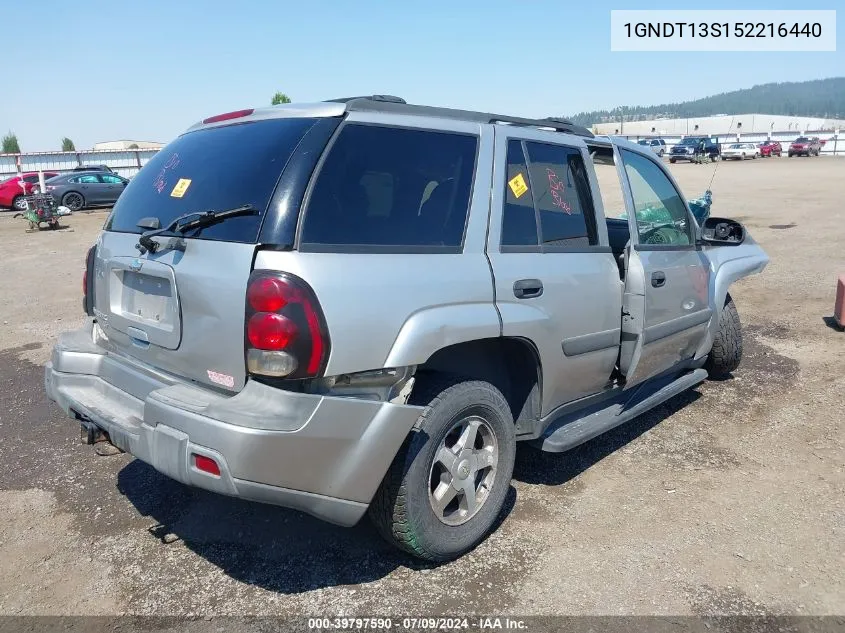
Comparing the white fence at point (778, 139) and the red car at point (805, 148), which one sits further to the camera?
the white fence at point (778, 139)

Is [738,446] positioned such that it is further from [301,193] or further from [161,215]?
[161,215]

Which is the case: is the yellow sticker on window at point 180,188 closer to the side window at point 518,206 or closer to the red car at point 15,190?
the side window at point 518,206

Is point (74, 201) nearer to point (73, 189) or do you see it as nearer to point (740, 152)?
point (73, 189)

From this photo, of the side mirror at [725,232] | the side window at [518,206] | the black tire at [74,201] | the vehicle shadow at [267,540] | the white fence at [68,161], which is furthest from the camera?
the white fence at [68,161]

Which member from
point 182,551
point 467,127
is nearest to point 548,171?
point 467,127

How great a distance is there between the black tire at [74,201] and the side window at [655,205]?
22.6 meters

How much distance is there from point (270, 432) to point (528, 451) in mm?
2353

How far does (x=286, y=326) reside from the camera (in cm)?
246

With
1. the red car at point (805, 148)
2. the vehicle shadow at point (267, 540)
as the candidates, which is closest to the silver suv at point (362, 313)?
the vehicle shadow at point (267, 540)

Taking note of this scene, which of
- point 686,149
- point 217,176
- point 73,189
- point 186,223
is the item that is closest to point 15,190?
point 73,189

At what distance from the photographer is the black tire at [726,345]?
5387 mm

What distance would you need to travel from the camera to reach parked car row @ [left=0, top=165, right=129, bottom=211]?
22797mm

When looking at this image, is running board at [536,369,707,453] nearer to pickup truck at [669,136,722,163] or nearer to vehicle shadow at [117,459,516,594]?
vehicle shadow at [117,459,516,594]

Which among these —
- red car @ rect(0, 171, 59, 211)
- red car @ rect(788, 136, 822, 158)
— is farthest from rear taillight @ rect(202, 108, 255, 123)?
red car @ rect(788, 136, 822, 158)
